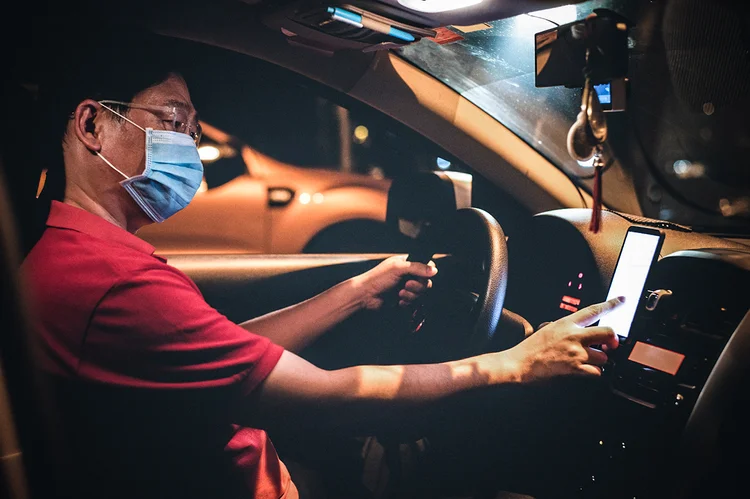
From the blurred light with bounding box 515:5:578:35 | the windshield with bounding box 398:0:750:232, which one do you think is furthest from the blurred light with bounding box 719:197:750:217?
the blurred light with bounding box 515:5:578:35

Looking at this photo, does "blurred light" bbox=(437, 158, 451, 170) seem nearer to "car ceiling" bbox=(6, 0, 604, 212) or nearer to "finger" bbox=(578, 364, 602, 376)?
"car ceiling" bbox=(6, 0, 604, 212)

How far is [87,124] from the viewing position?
1.35 metres

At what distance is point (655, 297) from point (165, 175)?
4.60ft

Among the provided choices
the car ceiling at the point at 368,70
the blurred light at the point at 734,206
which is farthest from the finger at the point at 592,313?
the blurred light at the point at 734,206

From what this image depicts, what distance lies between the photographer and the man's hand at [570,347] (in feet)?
4.57

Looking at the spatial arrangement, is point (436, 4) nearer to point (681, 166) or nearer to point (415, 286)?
point (415, 286)

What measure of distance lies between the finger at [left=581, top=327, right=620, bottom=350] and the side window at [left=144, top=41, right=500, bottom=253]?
1146 mm

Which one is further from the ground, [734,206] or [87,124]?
[87,124]

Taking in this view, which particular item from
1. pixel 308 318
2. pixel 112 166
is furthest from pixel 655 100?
pixel 112 166

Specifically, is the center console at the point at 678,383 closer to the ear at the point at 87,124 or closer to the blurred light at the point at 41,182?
the ear at the point at 87,124

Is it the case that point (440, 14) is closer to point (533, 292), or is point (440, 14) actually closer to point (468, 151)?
point (468, 151)

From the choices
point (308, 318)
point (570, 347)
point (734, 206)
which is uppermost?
point (734, 206)

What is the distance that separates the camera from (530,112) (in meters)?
2.45

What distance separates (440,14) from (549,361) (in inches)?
41.5
